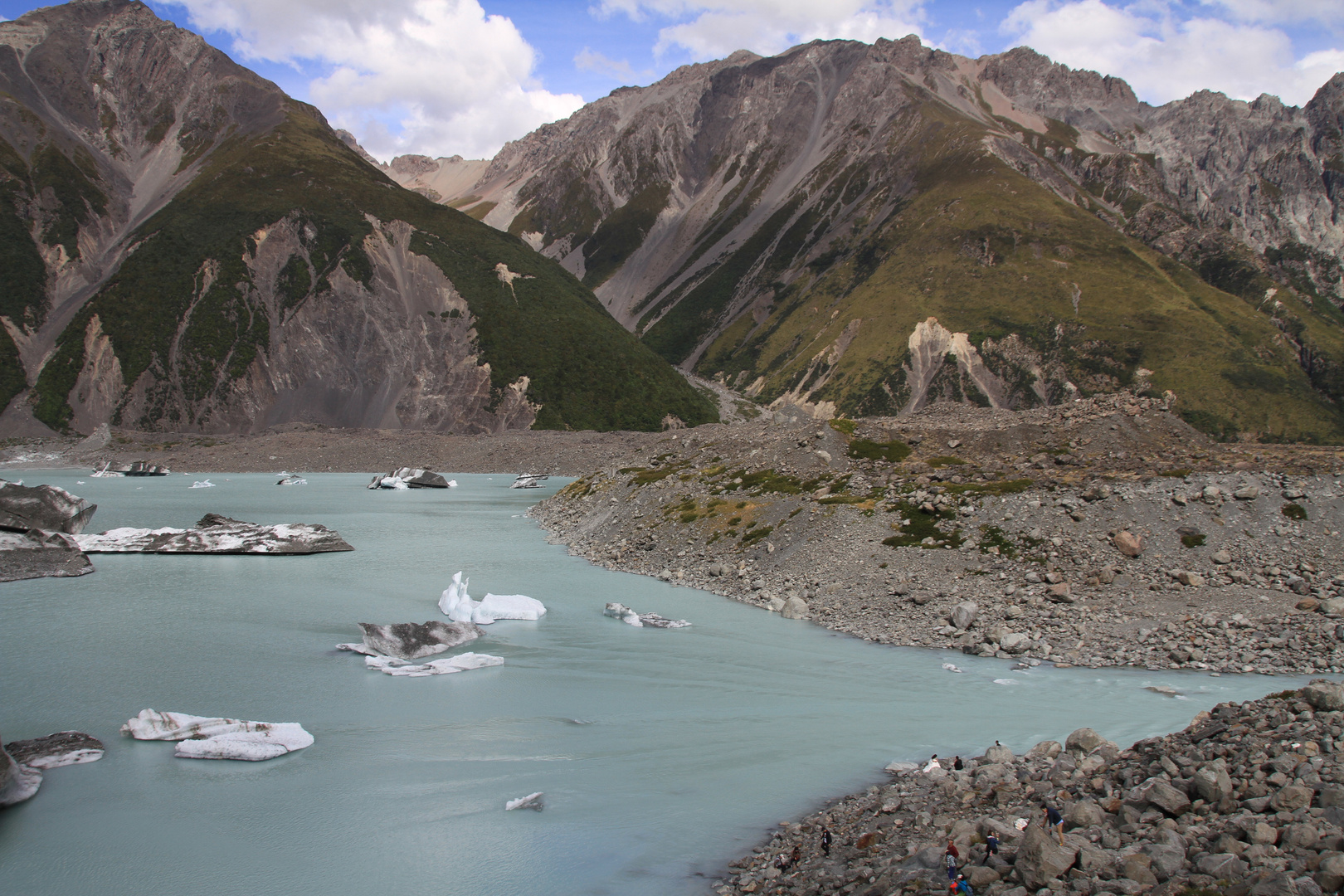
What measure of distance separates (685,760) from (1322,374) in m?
214

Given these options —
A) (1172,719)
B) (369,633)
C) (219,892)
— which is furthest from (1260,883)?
(369,633)

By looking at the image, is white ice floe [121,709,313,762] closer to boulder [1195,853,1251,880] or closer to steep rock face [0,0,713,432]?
boulder [1195,853,1251,880]

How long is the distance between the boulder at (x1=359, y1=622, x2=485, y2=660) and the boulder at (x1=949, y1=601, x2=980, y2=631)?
20.5 m

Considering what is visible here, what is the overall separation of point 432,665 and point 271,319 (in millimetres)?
163414

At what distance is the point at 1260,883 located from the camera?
9461 mm

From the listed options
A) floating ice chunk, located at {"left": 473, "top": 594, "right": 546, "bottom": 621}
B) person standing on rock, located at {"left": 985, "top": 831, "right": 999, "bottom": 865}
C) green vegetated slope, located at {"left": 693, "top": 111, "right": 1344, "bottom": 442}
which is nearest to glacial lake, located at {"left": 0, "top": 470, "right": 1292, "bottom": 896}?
floating ice chunk, located at {"left": 473, "top": 594, "right": 546, "bottom": 621}

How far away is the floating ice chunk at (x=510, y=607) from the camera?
3603cm

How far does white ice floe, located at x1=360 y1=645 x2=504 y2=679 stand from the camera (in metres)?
27.9

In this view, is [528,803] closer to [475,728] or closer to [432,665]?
[475,728]

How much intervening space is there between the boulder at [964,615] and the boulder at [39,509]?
2003 inches

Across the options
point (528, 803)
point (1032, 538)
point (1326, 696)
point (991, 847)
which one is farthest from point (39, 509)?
point (1326, 696)

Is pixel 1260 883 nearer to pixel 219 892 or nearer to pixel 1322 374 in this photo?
pixel 219 892

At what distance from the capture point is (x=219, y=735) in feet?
69.2

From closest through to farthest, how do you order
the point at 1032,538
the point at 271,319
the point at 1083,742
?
the point at 1083,742
the point at 1032,538
the point at 271,319
